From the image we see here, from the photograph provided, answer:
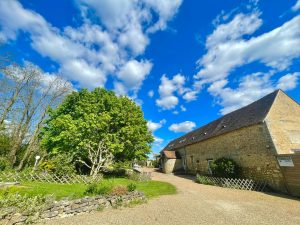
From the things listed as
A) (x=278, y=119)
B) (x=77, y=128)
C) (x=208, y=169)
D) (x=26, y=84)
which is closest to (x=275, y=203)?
(x=278, y=119)

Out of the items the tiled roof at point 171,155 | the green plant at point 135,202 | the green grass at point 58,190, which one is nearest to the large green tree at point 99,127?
the green grass at point 58,190

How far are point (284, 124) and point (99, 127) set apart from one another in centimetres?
1777

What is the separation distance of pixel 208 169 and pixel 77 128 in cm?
1685

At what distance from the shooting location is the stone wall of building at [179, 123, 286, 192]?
13539 mm

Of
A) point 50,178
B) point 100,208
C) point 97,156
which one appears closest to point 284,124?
point 100,208

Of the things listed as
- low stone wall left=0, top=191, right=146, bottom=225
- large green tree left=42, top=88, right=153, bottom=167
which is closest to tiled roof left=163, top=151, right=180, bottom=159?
large green tree left=42, top=88, right=153, bottom=167

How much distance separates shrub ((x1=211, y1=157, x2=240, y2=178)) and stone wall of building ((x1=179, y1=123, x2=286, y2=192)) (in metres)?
0.64

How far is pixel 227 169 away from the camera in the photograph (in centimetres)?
1625

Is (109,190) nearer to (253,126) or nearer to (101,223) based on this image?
(101,223)

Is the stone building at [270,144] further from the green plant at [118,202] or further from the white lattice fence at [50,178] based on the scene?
the white lattice fence at [50,178]

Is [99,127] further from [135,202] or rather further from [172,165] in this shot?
[172,165]

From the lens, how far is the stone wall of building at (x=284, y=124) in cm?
1406

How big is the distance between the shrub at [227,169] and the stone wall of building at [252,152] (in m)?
0.64

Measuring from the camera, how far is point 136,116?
66.5 feet
